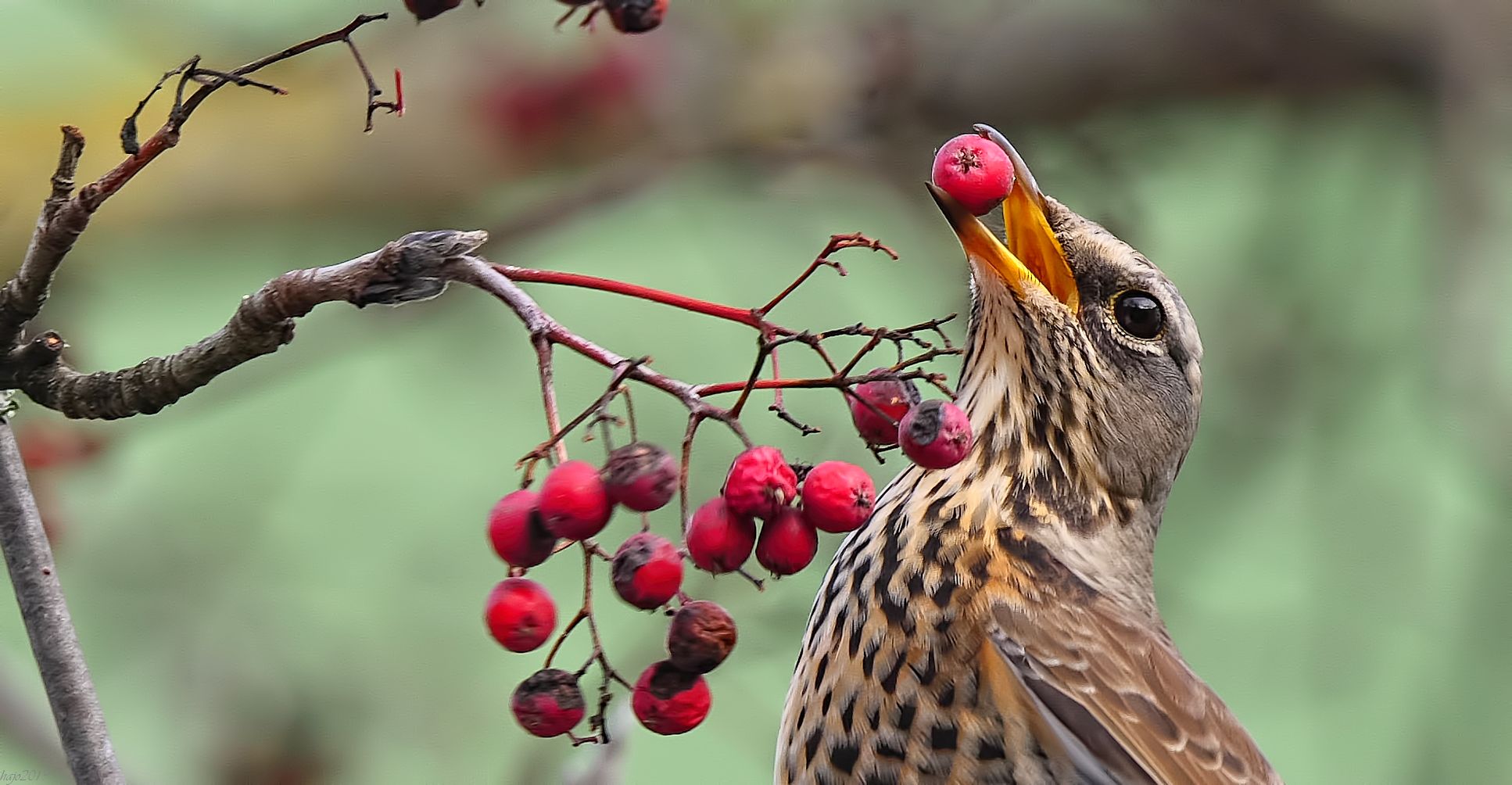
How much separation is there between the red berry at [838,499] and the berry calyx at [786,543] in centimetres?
1

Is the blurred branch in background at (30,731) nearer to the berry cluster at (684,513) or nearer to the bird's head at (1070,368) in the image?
the berry cluster at (684,513)

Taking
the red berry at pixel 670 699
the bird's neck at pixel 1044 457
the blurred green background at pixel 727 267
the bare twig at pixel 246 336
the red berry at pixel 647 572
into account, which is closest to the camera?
the bare twig at pixel 246 336

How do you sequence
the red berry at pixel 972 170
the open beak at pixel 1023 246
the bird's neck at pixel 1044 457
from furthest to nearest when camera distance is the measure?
the bird's neck at pixel 1044 457 < the open beak at pixel 1023 246 < the red berry at pixel 972 170

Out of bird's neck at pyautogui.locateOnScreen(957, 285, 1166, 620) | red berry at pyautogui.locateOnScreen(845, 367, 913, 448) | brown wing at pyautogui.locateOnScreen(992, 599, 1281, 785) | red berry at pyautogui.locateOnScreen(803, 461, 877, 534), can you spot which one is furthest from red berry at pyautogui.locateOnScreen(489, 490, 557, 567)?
bird's neck at pyautogui.locateOnScreen(957, 285, 1166, 620)

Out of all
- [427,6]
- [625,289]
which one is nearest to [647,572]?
[625,289]

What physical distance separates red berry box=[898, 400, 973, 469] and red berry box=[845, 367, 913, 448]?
0.09m

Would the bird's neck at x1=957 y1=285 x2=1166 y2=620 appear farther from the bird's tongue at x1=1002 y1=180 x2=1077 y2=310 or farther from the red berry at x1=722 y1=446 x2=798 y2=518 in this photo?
the red berry at x1=722 y1=446 x2=798 y2=518

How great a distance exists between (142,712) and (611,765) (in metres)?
2.27

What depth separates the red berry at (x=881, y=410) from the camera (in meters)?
1.42

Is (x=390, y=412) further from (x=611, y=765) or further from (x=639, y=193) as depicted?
(x=611, y=765)

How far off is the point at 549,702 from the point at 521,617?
0.28 ft

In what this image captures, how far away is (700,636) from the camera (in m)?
1.28

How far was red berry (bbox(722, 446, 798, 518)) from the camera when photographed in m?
1.28

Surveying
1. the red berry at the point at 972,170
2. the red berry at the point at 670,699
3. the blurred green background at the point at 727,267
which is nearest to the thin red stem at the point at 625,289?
the red berry at the point at 670,699
